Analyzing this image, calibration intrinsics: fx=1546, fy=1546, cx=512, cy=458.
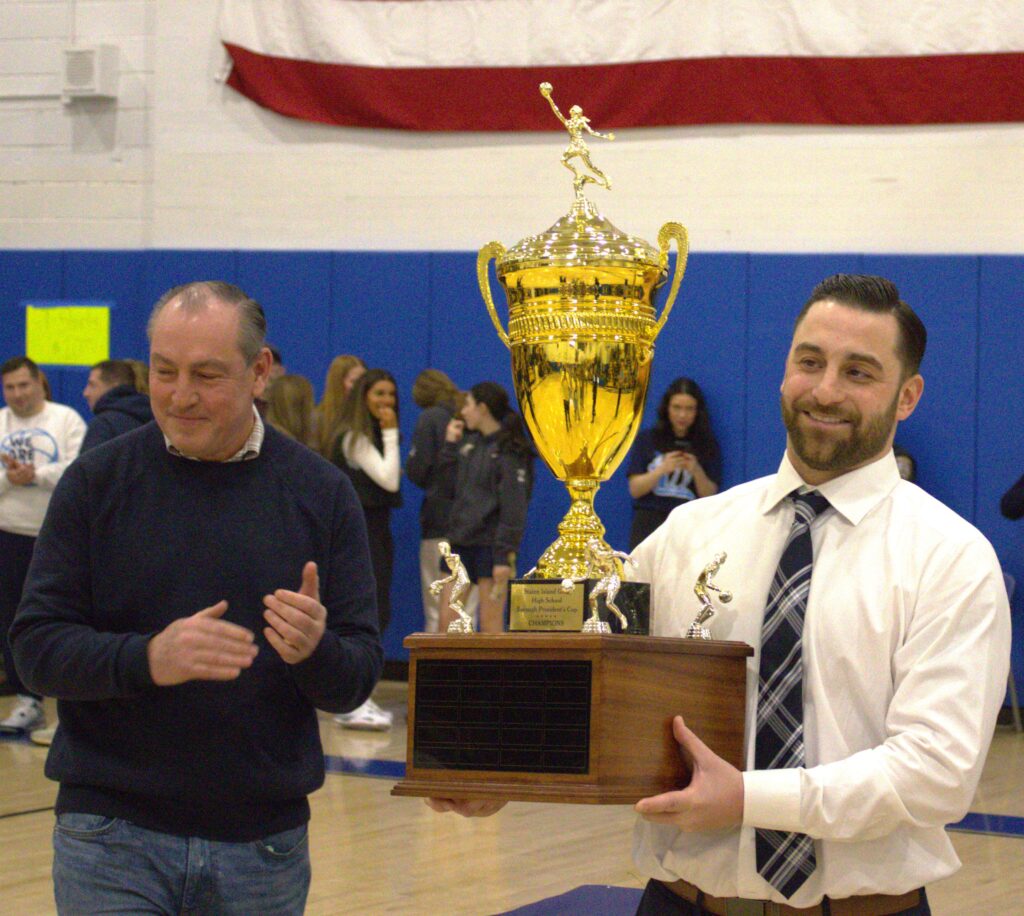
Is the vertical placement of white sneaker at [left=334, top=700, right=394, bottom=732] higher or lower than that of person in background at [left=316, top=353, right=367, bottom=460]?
lower

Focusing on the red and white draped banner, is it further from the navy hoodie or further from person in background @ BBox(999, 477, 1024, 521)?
the navy hoodie

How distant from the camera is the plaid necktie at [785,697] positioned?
2240 millimetres

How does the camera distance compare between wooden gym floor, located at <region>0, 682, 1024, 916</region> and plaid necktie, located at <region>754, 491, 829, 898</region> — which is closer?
plaid necktie, located at <region>754, 491, 829, 898</region>

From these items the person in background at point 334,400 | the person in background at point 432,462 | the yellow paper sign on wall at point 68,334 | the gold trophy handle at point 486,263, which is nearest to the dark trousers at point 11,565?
the person in background at point 334,400

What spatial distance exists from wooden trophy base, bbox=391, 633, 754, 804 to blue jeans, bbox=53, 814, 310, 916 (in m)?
0.38

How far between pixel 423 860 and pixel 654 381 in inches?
183

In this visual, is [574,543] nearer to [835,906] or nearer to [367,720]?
[835,906]

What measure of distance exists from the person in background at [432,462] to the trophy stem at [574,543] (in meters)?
6.28

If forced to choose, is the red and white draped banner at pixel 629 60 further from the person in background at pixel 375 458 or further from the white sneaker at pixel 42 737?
the white sneaker at pixel 42 737

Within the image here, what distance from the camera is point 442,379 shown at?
9.57 metres

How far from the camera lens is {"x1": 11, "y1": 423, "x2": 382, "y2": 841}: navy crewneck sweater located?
2.52 meters

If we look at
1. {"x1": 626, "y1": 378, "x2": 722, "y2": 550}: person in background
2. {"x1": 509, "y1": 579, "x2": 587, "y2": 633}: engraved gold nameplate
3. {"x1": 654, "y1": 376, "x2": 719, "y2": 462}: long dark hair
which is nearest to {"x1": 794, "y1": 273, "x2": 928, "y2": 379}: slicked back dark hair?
{"x1": 509, "y1": 579, "x2": 587, "y2": 633}: engraved gold nameplate

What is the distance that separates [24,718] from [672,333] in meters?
4.40

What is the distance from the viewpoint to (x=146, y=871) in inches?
99.1
